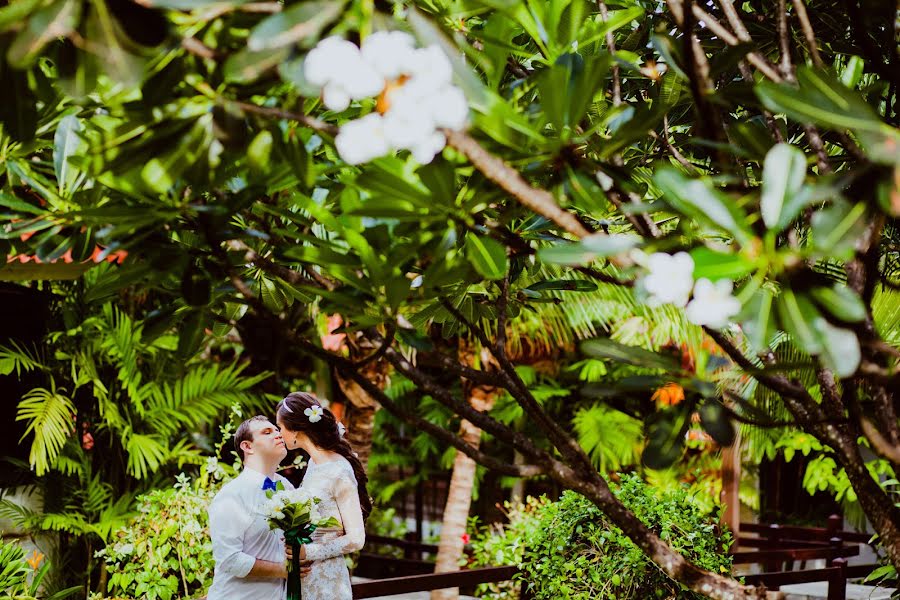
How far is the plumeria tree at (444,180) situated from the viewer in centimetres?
71

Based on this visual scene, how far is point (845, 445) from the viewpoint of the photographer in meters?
1.01

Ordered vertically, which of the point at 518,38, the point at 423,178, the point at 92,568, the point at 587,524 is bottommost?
the point at 92,568

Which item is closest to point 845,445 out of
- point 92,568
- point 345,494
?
point 345,494

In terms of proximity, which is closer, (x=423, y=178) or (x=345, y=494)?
(x=423, y=178)

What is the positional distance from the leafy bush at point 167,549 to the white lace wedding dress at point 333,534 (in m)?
1.23

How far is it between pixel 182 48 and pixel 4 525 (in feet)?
18.8

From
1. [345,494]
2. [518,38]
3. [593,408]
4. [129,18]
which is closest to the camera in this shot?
[129,18]

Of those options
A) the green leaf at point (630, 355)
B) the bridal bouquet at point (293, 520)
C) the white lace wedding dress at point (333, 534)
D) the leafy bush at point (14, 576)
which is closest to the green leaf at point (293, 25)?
the green leaf at point (630, 355)

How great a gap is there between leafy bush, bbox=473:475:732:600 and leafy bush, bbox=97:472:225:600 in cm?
169

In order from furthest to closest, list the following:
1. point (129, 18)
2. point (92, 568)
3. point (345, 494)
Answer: point (92, 568) < point (345, 494) < point (129, 18)

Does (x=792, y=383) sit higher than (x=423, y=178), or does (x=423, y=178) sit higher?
(x=423, y=178)

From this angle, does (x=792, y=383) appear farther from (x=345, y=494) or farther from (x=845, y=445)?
(x=345, y=494)

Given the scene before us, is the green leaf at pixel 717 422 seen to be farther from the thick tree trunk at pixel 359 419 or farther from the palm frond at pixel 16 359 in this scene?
the thick tree trunk at pixel 359 419

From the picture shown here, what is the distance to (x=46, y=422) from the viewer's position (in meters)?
5.03
